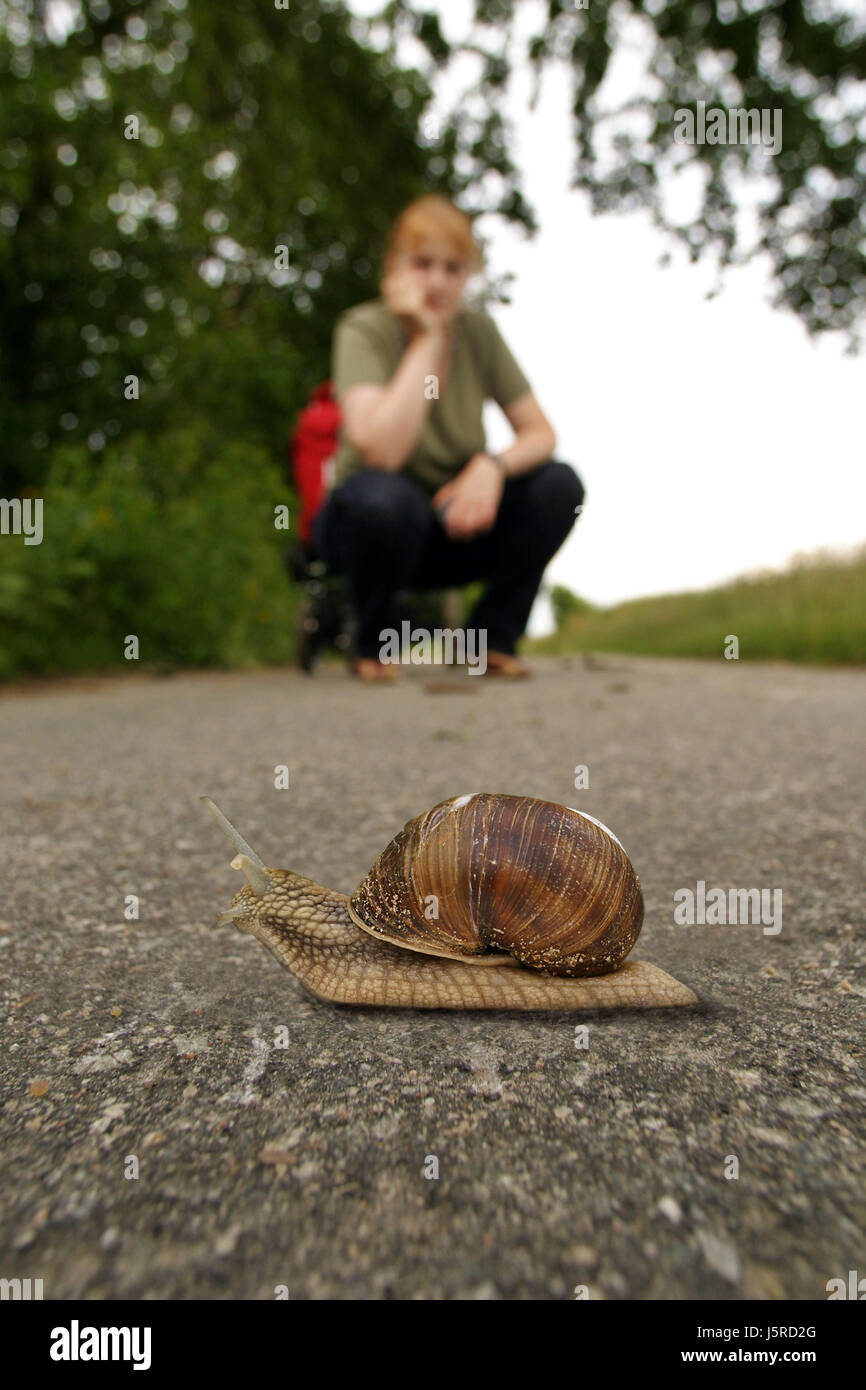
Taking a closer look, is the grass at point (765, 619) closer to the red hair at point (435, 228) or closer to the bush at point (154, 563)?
the bush at point (154, 563)

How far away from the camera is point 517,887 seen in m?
1.48

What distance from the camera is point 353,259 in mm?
9125

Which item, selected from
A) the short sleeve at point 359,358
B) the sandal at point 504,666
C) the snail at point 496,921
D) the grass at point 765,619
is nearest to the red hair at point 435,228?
the short sleeve at point 359,358

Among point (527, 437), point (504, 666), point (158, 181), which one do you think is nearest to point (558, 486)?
point (527, 437)

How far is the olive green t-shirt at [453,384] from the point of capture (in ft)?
18.1

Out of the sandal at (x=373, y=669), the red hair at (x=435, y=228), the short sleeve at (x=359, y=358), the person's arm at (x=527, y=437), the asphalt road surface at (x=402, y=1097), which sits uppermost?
the red hair at (x=435, y=228)

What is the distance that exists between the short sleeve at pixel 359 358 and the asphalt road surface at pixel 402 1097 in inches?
134

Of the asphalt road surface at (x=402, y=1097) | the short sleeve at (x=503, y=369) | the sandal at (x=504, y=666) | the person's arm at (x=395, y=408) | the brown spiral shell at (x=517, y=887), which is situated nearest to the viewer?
the asphalt road surface at (x=402, y=1097)

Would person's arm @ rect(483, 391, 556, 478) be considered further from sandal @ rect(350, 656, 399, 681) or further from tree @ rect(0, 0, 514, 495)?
tree @ rect(0, 0, 514, 495)

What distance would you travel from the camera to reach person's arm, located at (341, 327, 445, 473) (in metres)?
5.04

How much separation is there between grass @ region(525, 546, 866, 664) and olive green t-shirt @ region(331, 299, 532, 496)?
17.7ft

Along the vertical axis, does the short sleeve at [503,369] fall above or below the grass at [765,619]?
above

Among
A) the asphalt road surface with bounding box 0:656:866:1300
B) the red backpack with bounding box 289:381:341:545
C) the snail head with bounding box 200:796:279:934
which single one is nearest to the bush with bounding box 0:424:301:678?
the red backpack with bounding box 289:381:341:545
